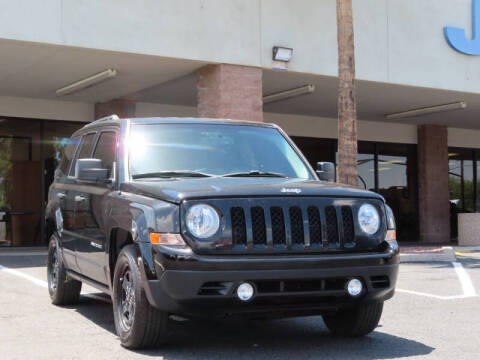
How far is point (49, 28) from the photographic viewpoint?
13.3m

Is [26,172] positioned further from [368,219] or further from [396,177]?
[368,219]

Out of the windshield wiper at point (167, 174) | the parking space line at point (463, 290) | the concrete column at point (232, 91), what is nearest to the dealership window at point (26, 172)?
the concrete column at point (232, 91)

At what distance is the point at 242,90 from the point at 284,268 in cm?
1047

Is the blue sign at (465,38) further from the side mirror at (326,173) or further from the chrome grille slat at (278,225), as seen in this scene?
the chrome grille slat at (278,225)

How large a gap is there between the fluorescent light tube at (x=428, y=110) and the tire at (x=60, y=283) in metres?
14.8

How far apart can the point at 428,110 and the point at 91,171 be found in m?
16.8

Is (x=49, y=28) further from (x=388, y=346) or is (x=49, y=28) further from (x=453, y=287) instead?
(x=388, y=346)

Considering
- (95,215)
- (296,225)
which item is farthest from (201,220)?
(95,215)

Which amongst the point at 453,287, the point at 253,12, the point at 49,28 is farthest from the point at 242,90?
the point at 453,287

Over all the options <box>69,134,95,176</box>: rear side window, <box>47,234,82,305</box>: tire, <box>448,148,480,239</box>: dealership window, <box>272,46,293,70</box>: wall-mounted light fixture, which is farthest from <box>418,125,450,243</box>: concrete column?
<box>69,134,95,176</box>: rear side window

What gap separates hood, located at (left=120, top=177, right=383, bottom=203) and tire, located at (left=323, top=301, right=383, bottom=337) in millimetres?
917

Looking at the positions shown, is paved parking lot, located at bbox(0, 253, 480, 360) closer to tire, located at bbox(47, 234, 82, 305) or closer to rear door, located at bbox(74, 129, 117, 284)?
tire, located at bbox(47, 234, 82, 305)

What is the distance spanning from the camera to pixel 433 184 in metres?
25.0

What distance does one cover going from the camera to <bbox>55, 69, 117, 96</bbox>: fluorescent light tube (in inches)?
620
